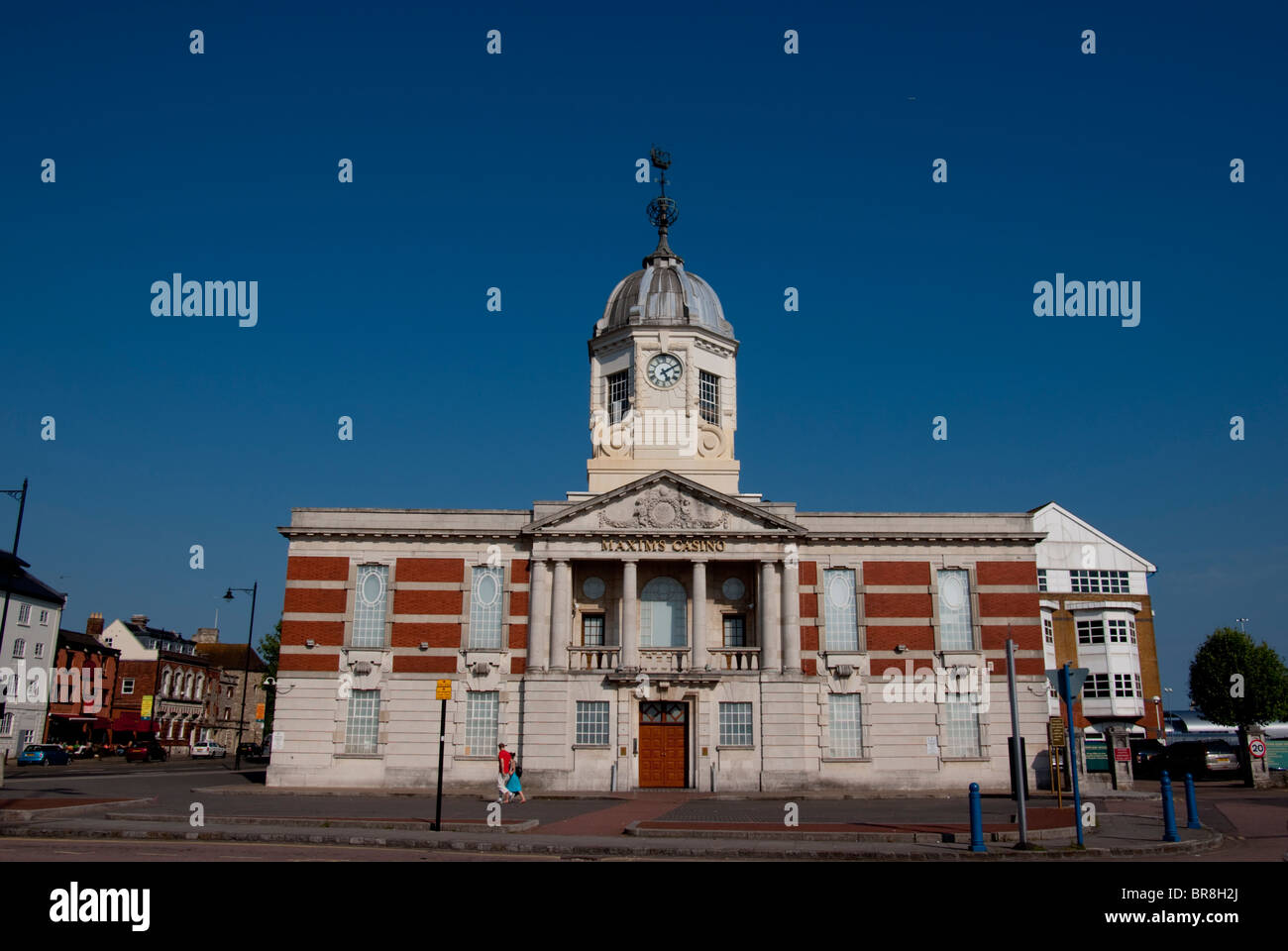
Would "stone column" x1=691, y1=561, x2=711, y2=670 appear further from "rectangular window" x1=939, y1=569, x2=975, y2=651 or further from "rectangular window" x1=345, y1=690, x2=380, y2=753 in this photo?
"rectangular window" x1=345, y1=690, x2=380, y2=753

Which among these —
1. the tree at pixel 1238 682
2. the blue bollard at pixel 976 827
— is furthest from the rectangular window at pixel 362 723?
the tree at pixel 1238 682

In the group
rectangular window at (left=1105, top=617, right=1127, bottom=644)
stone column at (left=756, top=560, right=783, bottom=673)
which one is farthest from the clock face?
rectangular window at (left=1105, top=617, right=1127, bottom=644)

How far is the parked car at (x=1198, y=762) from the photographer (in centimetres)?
5019

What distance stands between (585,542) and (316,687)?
12.0m

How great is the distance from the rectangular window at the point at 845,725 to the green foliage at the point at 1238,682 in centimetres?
3728

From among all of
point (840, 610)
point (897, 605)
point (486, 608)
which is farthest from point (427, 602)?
point (897, 605)

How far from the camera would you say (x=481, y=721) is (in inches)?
1549

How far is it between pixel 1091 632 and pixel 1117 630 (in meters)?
1.58

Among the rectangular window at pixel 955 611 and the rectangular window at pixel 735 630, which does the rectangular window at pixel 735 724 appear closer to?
the rectangular window at pixel 735 630

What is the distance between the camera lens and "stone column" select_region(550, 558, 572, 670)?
39.2 metres

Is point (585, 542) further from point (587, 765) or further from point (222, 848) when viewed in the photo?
point (222, 848)

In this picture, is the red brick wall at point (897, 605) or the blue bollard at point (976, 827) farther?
the red brick wall at point (897, 605)

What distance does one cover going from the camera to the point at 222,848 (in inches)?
714

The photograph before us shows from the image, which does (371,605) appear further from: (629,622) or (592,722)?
(629,622)
